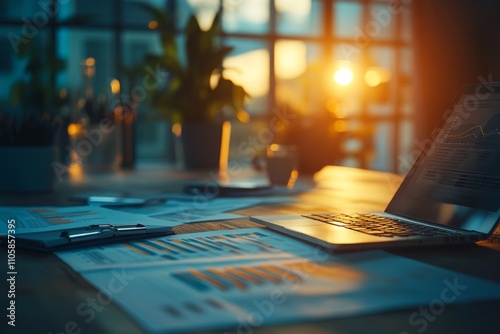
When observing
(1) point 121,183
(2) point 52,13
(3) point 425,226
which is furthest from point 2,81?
(3) point 425,226

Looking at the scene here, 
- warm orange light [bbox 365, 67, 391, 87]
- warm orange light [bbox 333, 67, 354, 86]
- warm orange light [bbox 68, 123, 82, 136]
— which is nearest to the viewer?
warm orange light [bbox 68, 123, 82, 136]

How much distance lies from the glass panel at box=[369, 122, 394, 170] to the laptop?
6119 mm

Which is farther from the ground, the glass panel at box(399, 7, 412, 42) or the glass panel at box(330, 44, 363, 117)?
the glass panel at box(399, 7, 412, 42)

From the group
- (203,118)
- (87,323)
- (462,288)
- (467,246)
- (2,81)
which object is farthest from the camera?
(2,81)

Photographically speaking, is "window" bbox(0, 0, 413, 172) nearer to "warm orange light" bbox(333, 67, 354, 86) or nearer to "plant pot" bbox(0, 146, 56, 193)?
"warm orange light" bbox(333, 67, 354, 86)

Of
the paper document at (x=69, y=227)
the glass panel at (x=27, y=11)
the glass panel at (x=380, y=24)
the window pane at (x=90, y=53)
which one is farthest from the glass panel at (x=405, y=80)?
the paper document at (x=69, y=227)

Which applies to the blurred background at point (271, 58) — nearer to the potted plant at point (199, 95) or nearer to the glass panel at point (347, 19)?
the glass panel at point (347, 19)

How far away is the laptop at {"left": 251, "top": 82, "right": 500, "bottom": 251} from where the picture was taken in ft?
2.55

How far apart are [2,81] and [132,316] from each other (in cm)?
531

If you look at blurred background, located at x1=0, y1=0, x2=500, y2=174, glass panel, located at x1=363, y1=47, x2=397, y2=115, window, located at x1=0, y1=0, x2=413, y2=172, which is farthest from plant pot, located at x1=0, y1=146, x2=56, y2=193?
A: glass panel, located at x1=363, y1=47, x2=397, y2=115

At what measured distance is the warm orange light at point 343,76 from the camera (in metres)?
6.57

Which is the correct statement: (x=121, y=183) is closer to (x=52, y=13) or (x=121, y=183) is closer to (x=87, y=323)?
(x=87, y=323)

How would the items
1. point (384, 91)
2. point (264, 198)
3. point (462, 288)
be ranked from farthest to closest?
1. point (384, 91)
2. point (264, 198)
3. point (462, 288)

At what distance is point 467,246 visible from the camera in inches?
31.2
